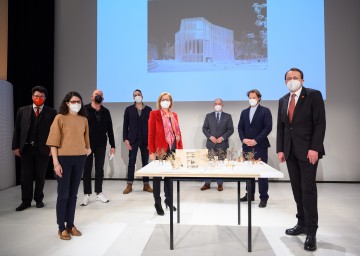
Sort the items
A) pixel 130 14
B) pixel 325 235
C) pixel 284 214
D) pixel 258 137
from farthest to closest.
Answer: pixel 130 14 < pixel 258 137 < pixel 284 214 < pixel 325 235

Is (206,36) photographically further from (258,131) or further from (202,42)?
(258,131)

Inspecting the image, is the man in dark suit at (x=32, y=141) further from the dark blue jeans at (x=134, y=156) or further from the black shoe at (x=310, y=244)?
the black shoe at (x=310, y=244)

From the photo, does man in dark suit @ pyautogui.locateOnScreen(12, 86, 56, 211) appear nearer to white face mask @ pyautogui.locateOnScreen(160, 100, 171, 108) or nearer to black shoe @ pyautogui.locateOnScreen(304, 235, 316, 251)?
white face mask @ pyautogui.locateOnScreen(160, 100, 171, 108)

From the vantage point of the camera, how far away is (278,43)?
5.55 meters

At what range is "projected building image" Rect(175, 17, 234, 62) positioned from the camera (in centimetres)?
568

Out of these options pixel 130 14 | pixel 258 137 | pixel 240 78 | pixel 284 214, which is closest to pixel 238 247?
pixel 284 214

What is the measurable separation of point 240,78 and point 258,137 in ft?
6.20

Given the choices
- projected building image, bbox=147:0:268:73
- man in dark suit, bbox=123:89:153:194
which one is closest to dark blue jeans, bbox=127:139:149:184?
man in dark suit, bbox=123:89:153:194

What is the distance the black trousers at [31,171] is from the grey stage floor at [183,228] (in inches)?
7.2

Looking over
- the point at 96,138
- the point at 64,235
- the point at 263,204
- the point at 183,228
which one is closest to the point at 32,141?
the point at 96,138

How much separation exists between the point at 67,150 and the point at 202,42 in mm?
3781

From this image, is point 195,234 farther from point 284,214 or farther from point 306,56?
point 306,56

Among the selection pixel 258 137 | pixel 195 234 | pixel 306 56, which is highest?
pixel 306 56

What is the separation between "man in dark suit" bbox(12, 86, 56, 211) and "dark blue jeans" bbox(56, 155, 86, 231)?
4.58 ft
